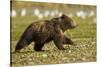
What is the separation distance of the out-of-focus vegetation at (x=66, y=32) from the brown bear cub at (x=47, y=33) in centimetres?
5

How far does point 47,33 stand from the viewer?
2.25 metres

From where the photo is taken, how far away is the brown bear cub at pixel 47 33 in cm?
218

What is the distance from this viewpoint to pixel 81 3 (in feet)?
7.89

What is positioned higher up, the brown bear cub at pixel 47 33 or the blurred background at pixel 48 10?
the blurred background at pixel 48 10

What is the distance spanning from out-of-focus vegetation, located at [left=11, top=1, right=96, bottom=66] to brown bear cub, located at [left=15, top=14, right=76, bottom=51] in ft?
0.15

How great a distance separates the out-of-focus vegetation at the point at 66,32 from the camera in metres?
2.14

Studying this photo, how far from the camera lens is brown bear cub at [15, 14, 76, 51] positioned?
2.18m

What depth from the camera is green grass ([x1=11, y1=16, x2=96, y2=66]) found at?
2.15m

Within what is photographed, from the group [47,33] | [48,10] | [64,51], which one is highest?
[48,10]

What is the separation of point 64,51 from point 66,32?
0.23 meters

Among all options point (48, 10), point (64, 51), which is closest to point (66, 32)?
point (64, 51)

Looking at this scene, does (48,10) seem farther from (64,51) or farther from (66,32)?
(64,51)

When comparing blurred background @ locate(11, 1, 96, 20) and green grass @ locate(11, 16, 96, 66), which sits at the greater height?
blurred background @ locate(11, 1, 96, 20)

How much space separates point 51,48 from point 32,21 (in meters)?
0.39
